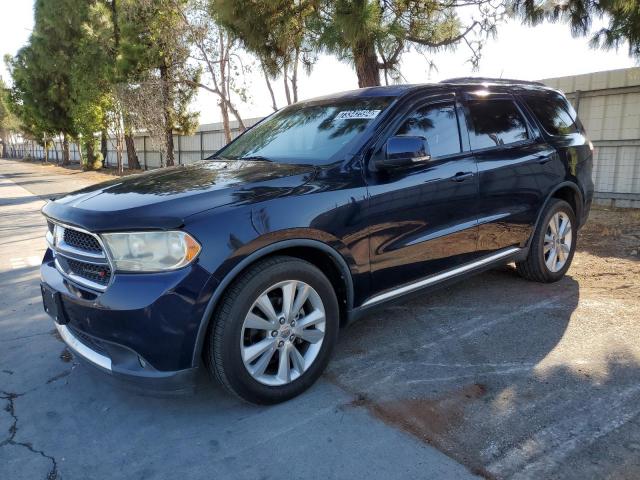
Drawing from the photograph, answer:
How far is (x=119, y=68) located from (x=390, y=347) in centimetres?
1844

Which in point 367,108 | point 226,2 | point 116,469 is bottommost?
point 116,469

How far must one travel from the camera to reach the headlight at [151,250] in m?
2.61

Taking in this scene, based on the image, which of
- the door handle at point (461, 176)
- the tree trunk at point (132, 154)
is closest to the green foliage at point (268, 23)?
the door handle at point (461, 176)

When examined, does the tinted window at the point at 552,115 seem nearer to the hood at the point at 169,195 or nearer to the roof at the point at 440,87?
the roof at the point at 440,87

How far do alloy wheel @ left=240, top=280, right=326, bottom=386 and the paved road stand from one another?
0.22 m

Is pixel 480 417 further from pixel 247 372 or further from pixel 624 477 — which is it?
pixel 247 372

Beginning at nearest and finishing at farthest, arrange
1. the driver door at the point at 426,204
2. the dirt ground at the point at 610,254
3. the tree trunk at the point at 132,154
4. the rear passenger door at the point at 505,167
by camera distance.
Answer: the driver door at the point at 426,204, the rear passenger door at the point at 505,167, the dirt ground at the point at 610,254, the tree trunk at the point at 132,154

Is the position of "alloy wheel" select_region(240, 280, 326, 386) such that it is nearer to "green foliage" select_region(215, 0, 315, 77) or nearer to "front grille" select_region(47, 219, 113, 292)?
"front grille" select_region(47, 219, 113, 292)

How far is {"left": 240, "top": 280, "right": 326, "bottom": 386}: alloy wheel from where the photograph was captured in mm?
2871

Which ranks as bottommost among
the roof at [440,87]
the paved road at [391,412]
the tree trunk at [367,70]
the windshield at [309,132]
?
the paved road at [391,412]

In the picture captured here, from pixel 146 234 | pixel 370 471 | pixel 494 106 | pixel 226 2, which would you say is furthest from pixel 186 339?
pixel 226 2

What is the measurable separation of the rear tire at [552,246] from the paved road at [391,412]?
24.4 inches

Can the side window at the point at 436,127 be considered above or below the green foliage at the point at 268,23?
below

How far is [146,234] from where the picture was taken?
264cm
